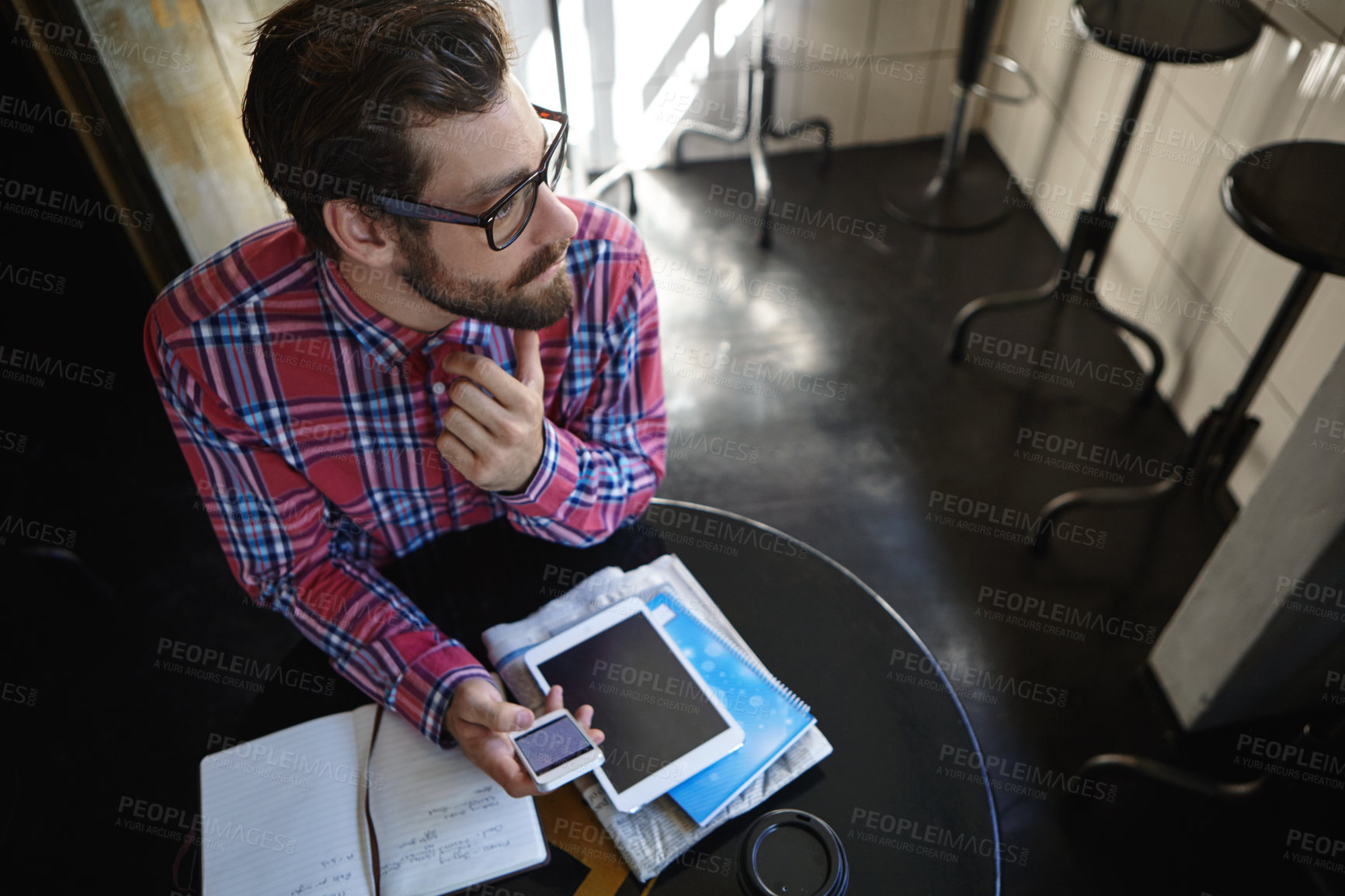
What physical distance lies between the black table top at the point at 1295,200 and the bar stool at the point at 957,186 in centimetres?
139

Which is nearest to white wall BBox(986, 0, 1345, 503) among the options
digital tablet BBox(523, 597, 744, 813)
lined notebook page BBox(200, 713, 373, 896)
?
digital tablet BBox(523, 597, 744, 813)

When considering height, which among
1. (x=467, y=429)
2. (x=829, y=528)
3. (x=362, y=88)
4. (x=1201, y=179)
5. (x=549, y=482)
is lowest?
(x=829, y=528)

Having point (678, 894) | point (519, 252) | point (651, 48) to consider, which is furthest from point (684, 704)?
point (651, 48)

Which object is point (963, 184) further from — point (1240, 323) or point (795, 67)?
point (1240, 323)

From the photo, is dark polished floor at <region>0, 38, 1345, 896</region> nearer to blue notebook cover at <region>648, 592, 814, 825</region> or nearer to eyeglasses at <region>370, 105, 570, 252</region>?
blue notebook cover at <region>648, 592, 814, 825</region>

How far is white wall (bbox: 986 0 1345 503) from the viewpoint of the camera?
2.22m

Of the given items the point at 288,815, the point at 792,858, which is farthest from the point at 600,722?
the point at 288,815

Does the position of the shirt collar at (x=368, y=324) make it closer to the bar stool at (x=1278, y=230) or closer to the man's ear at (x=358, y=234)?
the man's ear at (x=358, y=234)

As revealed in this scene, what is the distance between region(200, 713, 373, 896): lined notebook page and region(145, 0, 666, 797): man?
97 mm

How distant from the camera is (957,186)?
364 cm

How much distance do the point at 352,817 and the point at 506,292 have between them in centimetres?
71

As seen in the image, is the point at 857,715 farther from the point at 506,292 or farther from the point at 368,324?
the point at 368,324

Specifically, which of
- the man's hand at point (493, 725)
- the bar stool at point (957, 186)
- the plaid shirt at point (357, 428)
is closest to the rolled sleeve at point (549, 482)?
the plaid shirt at point (357, 428)

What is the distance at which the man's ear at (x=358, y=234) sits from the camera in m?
1.20
